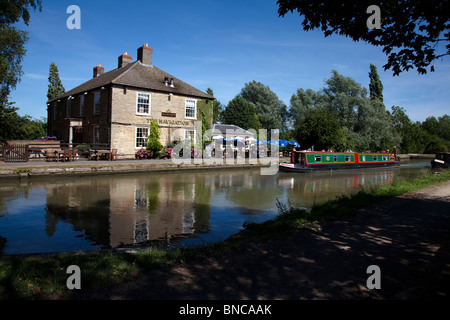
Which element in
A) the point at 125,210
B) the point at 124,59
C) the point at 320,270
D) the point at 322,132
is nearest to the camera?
the point at 320,270

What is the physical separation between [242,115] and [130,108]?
2366 cm

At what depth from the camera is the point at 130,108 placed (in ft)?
69.7

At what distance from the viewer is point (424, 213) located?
21.8 feet

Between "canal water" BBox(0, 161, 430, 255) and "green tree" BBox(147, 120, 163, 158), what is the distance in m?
6.63

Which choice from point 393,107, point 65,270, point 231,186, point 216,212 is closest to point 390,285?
point 65,270

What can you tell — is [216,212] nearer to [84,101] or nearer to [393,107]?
[84,101]

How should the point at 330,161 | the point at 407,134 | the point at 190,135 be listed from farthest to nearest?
the point at 407,134, the point at 190,135, the point at 330,161

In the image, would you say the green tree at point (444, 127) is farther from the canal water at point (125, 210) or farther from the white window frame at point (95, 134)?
the white window frame at point (95, 134)

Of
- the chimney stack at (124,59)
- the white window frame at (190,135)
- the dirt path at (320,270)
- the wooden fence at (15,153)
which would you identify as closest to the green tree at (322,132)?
the white window frame at (190,135)

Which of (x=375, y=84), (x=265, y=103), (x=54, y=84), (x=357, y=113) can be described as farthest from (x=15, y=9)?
(x=375, y=84)

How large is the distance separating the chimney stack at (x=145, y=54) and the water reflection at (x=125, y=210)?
12875 mm

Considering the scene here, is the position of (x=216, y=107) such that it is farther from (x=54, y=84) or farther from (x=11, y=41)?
(x=11, y=41)

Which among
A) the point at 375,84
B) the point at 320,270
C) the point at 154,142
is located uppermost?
the point at 375,84

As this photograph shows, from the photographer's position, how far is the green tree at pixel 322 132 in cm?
2781
